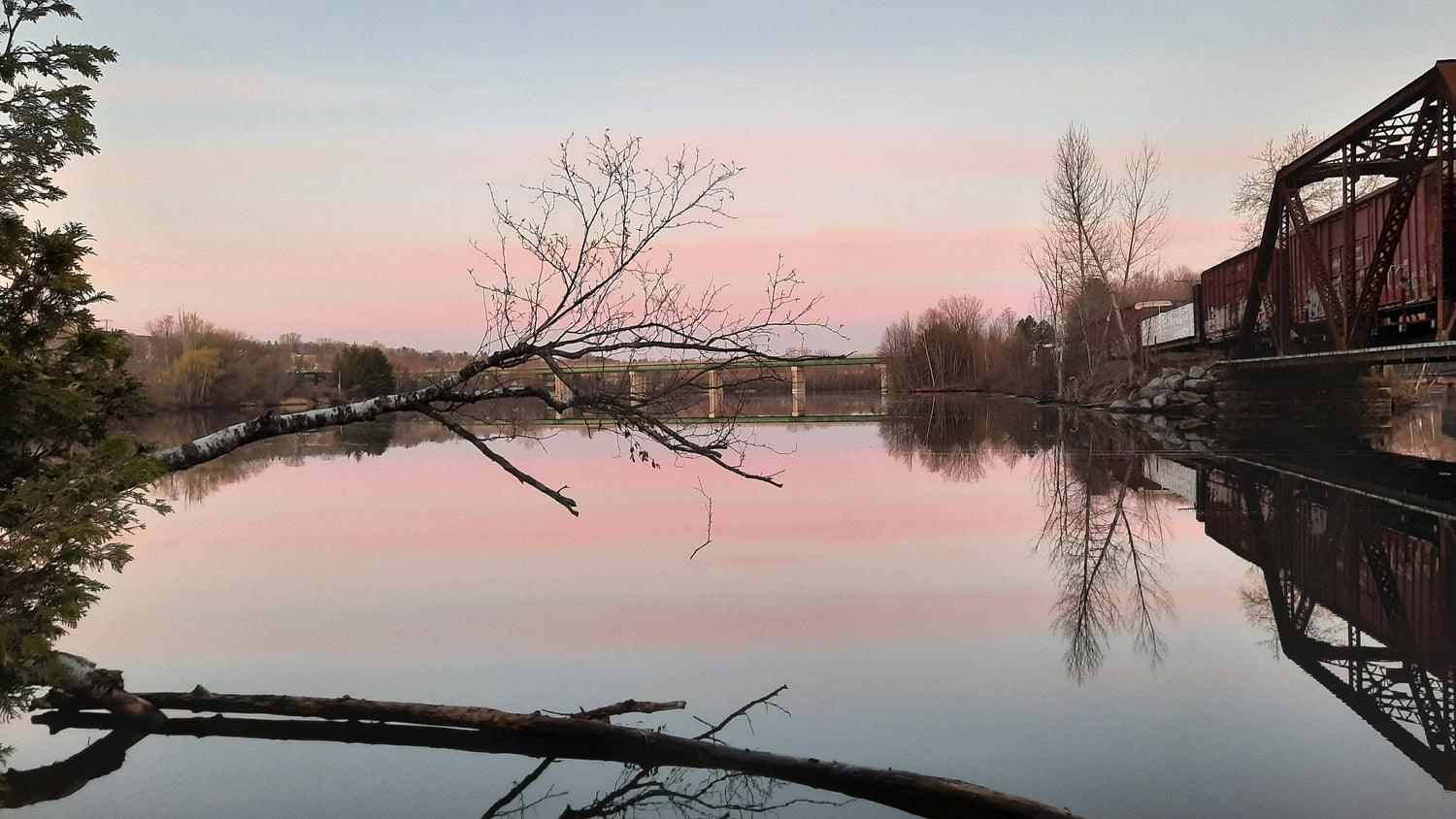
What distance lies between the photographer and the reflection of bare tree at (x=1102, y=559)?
912 cm

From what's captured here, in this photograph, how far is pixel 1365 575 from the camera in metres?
10.9

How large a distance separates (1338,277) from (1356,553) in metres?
18.4

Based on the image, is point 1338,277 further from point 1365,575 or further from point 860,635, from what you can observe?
point 860,635

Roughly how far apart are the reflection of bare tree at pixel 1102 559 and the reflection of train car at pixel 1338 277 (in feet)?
21.5

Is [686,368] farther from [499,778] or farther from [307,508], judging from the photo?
[307,508]

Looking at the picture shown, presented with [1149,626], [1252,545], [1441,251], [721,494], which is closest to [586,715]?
[1149,626]

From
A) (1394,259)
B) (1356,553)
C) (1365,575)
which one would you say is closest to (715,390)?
(1365,575)

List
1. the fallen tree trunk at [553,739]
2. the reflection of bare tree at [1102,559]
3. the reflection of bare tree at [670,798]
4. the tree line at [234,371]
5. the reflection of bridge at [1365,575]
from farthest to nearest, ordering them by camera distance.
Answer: the tree line at [234,371], the reflection of bare tree at [1102,559], the reflection of bridge at [1365,575], the reflection of bare tree at [670,798], the fallen tree trunk at [553,739]

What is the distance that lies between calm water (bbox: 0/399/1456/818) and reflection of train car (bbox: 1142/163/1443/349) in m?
4.70

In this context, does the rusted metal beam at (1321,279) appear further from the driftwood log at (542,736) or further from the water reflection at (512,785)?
the driftwood log at (542,736)

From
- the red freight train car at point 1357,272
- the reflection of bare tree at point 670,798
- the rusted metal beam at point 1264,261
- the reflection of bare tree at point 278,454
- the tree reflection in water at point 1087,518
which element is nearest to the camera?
the reflection of bare tree at point 670,798

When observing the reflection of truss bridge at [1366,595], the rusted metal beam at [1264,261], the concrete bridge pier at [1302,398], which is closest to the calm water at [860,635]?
the reflection of truss bridge at [1366,595]

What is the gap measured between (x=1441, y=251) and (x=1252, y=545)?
326 inches

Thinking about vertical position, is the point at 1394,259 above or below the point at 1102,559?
above
